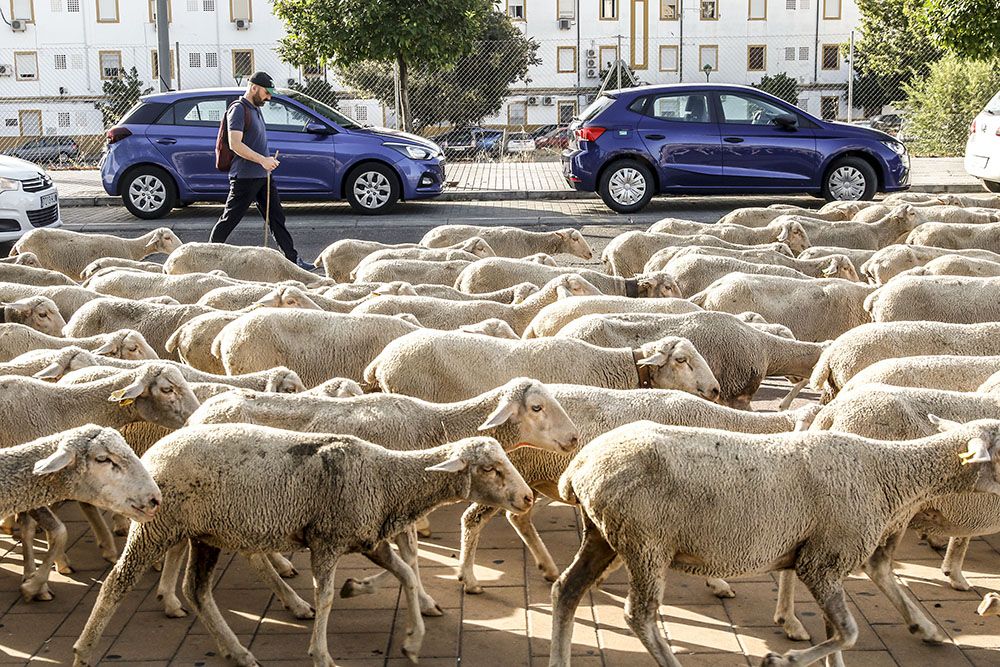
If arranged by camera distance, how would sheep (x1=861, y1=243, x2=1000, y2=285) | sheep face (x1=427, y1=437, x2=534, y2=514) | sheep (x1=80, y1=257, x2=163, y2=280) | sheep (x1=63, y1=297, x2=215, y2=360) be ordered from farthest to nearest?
sheep (x1=80, y1=257, x2=163, y2=280) → sheep (x1=861, y1=243, x2=1000, y2=285) → sheep (x1=63, y1=297, x2=215, y2=360) → sheep face (x1=427, y1=437, x2=534, y2=514)

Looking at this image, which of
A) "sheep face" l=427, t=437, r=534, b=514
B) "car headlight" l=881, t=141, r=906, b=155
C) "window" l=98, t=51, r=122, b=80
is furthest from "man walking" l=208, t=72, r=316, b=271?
"window" l=98, t=51, r=122, b=80

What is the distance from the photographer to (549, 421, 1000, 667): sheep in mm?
4703

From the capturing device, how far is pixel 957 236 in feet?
37.6

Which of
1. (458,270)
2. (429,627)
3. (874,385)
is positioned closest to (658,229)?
(458,270)

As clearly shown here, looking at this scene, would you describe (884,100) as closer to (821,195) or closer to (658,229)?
(821,195)

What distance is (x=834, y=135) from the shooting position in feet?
56.0

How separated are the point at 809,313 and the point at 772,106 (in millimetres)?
9059

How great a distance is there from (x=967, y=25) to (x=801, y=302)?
10003 millimetres

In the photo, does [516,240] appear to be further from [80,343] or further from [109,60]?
[109,60]

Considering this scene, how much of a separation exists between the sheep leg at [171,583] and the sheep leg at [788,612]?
2570 mm

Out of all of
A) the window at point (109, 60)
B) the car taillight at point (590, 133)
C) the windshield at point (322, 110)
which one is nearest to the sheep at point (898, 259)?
the car taillight at point (590, 133)

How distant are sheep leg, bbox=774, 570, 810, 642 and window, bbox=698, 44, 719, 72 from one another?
160 ft

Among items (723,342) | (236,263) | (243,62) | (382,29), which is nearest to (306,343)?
(723,342)

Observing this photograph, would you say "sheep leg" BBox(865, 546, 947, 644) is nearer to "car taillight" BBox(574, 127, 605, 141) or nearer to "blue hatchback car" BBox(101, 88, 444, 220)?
"car taillight" BBox(574, 127, 605, 141)
